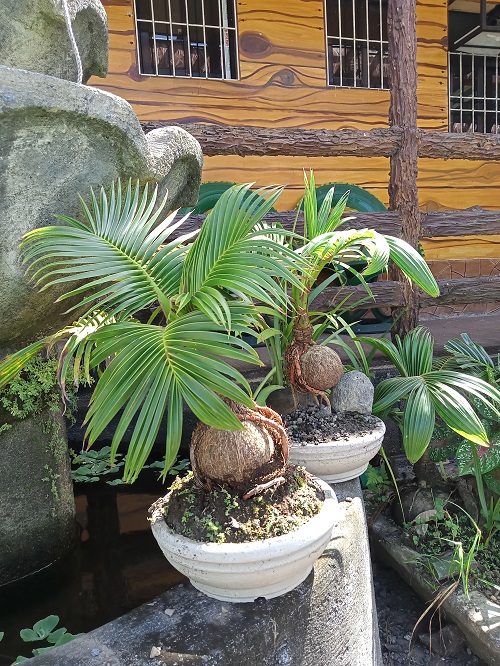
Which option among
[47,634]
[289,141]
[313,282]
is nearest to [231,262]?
[313,282]

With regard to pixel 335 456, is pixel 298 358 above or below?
above

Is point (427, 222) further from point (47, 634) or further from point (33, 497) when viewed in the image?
point (47, 634)

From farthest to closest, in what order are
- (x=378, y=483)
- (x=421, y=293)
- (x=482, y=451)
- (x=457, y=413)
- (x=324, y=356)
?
(x=421, y=293) < (x=378, y=483) < (x=482, y=451) < (x=324, y=356) < (x=457, y=413)

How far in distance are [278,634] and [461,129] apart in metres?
6.06

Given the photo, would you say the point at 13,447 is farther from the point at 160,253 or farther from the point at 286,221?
the point at 286,221

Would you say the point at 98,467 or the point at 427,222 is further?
the point at 427,222

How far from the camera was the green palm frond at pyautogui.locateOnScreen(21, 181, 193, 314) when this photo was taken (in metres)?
1.22

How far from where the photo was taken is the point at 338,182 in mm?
5492

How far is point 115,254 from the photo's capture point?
1305mm

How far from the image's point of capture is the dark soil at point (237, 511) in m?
1.20

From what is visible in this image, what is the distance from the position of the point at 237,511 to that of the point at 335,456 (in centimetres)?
57

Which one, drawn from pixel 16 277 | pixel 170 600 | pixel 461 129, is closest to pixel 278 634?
pixel 170 600

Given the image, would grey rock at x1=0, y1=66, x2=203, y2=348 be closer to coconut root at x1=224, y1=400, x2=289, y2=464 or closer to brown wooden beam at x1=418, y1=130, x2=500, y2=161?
coconut root at x1=224, y1=400, x2=289, y2=464

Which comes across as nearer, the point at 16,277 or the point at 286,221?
the point at 16,277
